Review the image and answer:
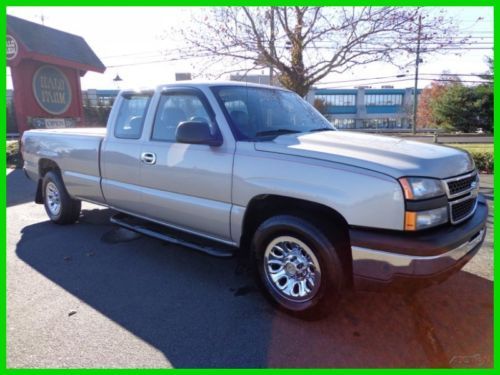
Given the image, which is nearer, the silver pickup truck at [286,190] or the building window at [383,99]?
the silver pickup truck at [286,190]

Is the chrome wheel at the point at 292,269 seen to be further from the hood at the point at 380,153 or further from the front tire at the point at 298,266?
the hood at the point at 380,153

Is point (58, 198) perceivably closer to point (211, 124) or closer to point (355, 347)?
point (211, 124)

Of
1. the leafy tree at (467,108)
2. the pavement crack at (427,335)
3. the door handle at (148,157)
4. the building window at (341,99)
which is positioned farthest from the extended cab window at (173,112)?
the building window at (341,99)

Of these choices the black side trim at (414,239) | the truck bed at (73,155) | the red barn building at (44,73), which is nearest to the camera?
the black side trim at (414,239)

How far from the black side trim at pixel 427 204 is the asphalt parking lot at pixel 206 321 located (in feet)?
3.42

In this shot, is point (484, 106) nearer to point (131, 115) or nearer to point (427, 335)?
point (131, 115)

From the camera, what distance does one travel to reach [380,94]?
246 ft

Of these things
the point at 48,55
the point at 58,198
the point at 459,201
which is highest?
the point at 48,55

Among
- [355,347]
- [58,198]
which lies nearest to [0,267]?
[58,198]

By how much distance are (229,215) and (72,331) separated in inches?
63.3

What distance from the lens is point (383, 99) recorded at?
74.8 m

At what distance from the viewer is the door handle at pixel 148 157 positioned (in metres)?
4.12

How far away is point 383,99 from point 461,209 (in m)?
77.7

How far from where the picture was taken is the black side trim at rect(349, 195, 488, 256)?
2.58m
